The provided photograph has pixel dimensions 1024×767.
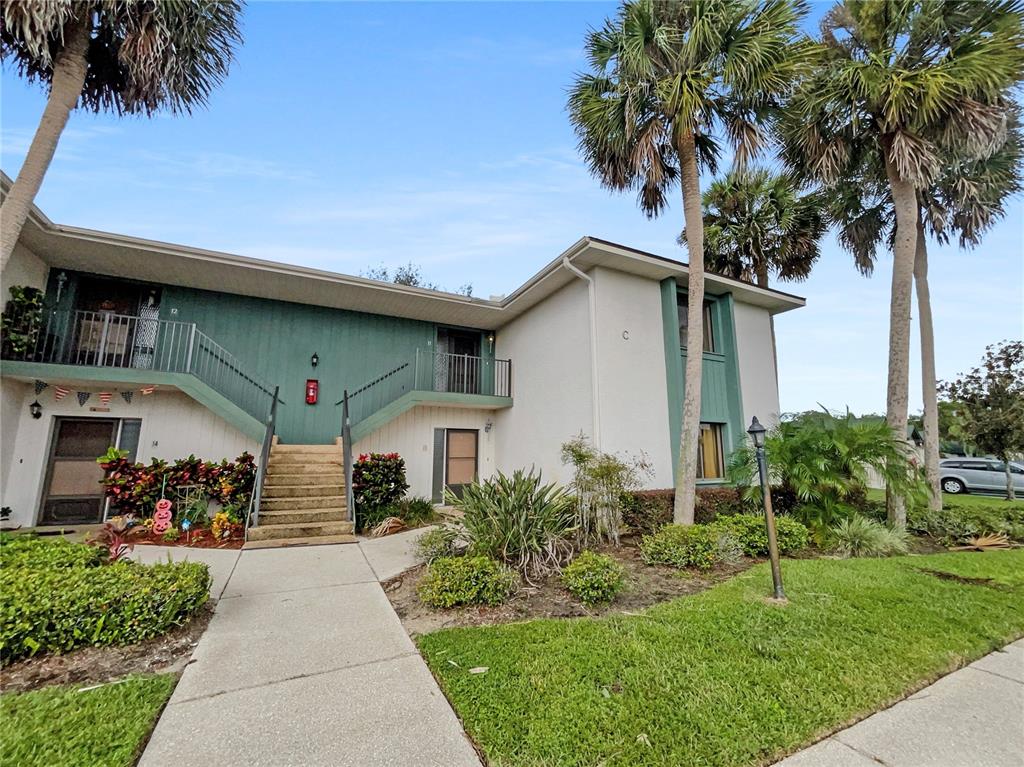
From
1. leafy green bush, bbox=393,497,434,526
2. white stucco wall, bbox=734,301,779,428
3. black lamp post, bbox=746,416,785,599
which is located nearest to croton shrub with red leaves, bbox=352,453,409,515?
leafy green bush, bbox=393,497,434,526

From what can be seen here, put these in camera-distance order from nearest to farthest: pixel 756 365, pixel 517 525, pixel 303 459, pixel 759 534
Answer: pixel 517 525, pixel 759 534, pixel 303 459, pixel 756 365

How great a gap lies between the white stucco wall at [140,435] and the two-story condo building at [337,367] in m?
0.03

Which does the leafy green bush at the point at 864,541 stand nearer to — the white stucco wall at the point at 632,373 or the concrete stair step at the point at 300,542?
the white stucco wall at the point at 632,373

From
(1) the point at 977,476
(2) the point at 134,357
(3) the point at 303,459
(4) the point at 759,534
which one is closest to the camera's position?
(4) the point at 759,534

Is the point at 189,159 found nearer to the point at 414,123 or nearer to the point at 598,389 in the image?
the point at 414,123

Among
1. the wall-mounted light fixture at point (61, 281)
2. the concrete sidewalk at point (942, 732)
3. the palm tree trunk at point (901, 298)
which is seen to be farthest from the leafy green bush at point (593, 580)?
the wall-mounted light fixture at point (61, 281)

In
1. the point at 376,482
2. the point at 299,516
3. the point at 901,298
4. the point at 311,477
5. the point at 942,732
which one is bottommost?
the point at 942,732

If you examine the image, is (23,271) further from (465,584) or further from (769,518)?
(769,518)

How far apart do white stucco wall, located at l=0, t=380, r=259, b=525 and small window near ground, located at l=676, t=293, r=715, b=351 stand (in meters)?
10.2

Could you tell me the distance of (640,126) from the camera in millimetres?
7422

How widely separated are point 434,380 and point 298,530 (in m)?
5.37

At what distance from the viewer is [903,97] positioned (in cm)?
730

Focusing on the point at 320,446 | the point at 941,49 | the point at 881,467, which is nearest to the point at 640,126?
the point at 941,49

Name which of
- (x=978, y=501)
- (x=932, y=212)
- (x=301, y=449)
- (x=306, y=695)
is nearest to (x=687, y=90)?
(x=932, y=212)
